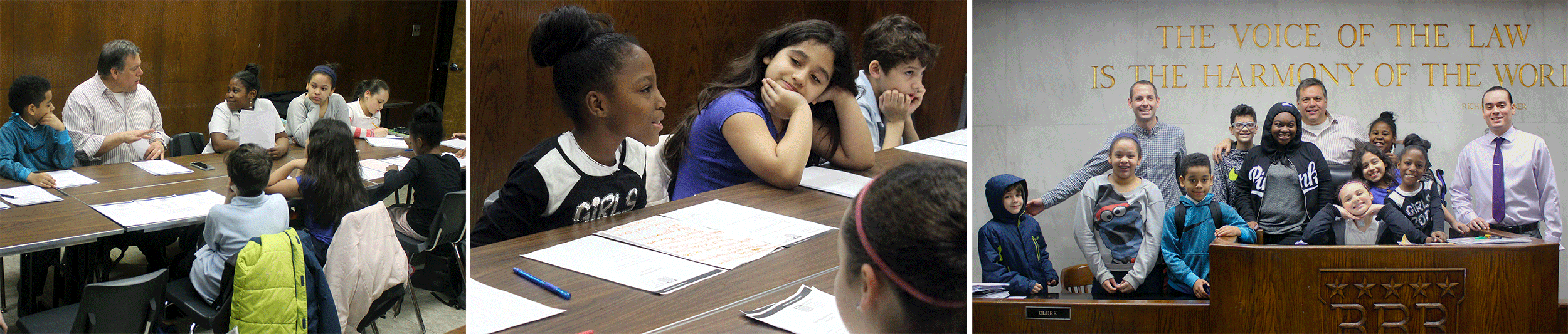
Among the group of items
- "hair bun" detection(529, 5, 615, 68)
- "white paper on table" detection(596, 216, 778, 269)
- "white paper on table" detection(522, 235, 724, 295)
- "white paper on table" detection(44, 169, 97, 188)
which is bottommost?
"white paper on table" detection(522, 235, 724, 295)

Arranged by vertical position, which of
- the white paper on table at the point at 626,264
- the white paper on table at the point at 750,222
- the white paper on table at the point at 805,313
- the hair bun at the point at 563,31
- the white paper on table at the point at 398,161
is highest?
the hair bun at the point at 563,31

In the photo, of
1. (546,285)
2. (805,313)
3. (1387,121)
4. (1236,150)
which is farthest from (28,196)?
(1387,121)

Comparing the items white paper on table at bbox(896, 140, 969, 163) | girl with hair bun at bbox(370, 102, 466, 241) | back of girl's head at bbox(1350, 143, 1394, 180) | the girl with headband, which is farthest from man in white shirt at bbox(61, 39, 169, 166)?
back of girl's head at bbox(1350, 143, 1394, 180)

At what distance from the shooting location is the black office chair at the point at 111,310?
7.69 ft

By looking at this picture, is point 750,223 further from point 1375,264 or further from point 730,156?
point 1375,264

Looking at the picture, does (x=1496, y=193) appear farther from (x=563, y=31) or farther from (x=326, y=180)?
(x=326, y=180)

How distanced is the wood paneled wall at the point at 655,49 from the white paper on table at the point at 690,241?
0.25m

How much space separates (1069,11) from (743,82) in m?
2.90

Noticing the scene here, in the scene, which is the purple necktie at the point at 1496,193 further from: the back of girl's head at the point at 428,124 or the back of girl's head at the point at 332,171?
the back of girl's head at the point at 332,171

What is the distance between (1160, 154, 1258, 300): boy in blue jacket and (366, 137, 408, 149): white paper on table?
10.8 ft

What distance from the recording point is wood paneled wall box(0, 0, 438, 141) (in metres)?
2.37

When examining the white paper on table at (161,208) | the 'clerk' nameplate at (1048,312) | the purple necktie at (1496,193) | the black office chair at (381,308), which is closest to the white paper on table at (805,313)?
the black office chair at (381,308)

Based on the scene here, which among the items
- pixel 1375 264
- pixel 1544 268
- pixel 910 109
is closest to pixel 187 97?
pixel 910 109

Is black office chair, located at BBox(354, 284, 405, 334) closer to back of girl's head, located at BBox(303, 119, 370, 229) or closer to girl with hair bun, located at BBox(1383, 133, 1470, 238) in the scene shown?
back of girl's head, located at BBox(303, 119, 370, 229)
